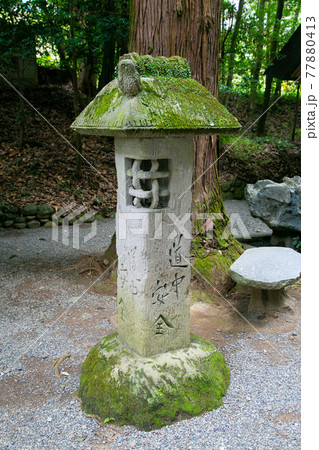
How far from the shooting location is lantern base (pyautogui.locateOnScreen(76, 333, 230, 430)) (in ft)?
8.79

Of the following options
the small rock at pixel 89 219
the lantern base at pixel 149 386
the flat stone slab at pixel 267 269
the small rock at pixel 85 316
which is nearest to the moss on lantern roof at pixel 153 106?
the lantern base at pixel 149 386

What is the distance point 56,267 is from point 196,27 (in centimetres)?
361

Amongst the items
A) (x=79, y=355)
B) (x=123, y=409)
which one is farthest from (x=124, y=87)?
(x=79, y=355)

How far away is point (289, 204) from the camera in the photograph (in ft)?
20.8

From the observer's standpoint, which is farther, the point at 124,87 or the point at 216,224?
the point at 216,224

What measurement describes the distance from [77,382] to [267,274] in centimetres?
210

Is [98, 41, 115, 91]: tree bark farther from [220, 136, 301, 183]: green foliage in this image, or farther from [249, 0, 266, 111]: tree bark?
[249, 0, 266, 111]: tree bark

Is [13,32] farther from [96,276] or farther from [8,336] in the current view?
[8,336]

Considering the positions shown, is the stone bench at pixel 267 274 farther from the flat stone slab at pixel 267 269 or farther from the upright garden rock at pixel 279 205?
the upright garden rock at pixel 279 205

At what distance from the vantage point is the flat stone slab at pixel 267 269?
157 inches

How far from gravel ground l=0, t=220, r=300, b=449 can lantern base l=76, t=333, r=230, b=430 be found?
7 cm

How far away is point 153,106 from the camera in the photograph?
2.37 m

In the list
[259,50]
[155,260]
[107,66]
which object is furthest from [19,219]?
[259,50]

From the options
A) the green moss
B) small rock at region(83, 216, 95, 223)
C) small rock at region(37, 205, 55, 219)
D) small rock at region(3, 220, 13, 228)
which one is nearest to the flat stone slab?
the green moss
